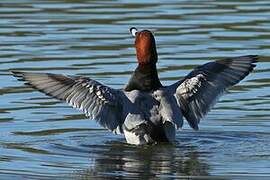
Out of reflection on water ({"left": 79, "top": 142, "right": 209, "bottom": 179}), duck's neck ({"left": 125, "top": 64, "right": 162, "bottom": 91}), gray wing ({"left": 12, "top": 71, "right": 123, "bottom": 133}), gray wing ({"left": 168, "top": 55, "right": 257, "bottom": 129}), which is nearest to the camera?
reflection on water ({"left": 79, "top": 142, "right": 209, "bottom": 179})

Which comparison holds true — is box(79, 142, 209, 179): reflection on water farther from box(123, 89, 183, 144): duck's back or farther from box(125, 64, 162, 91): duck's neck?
box(125, 64, 162, 91): duck's neck

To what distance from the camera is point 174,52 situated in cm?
1623

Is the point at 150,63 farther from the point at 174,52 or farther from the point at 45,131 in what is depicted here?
the point at 174,52

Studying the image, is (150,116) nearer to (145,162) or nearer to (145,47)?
(145,162)

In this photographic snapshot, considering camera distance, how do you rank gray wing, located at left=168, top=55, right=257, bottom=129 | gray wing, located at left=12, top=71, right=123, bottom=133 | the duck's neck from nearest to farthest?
gray wing, located at left=12, top=71, right=123, bottom=133
the duck's neck
gray wing, located at left=168, top=55, right=257, bottom=129

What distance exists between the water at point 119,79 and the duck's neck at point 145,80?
22.5 inches

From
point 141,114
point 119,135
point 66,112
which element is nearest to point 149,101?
point 141,114

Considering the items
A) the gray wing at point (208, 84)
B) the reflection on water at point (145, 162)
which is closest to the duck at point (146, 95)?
the gray wing at point (208, 84)

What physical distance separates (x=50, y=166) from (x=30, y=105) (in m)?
2.83

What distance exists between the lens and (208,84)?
12055mm

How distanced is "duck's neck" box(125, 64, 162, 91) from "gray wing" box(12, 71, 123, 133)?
0.25 meters

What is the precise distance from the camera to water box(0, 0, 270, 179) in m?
11.0

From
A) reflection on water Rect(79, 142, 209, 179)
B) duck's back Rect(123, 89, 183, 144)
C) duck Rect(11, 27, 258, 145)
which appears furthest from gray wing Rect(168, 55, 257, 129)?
reflection on water Rect(79, 142, 209, 179)

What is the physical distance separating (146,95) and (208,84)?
0.67 meters
